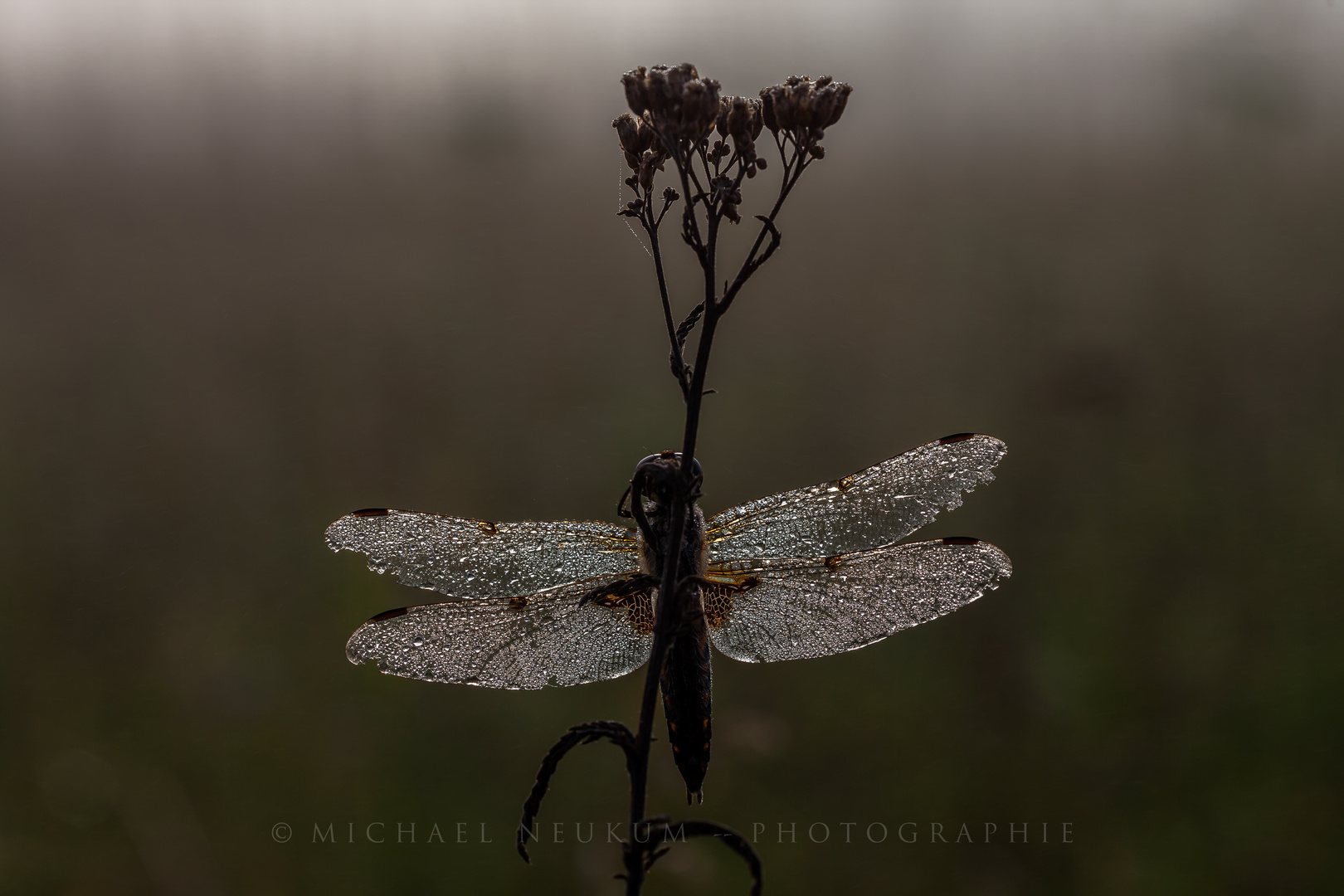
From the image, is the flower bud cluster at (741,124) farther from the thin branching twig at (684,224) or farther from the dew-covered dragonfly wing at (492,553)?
the dew-covered dragonfly wing at (492,553)

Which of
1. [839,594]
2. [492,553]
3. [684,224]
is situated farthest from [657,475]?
[492,553]

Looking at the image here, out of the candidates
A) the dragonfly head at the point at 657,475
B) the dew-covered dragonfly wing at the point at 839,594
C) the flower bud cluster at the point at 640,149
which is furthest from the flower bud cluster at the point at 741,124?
the dew-covered dragonfly wing at the point at 839,594

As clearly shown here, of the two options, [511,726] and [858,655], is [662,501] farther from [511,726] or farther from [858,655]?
[858,655]

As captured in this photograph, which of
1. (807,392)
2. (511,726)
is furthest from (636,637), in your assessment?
(807,392)

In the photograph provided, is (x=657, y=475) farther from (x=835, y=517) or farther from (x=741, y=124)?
(x=835, y=517)

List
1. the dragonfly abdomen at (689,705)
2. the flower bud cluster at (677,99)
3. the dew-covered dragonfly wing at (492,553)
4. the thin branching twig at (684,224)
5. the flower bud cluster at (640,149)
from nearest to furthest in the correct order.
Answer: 1. the thin branching twig at (684,224)
2. the flower bud cluster at (677,99)
3. the flower bud cluster at (640,149)
4. the dragonfly abdomen at (689,705)
5. the dew-covered dragonfly wing at (492,553)
